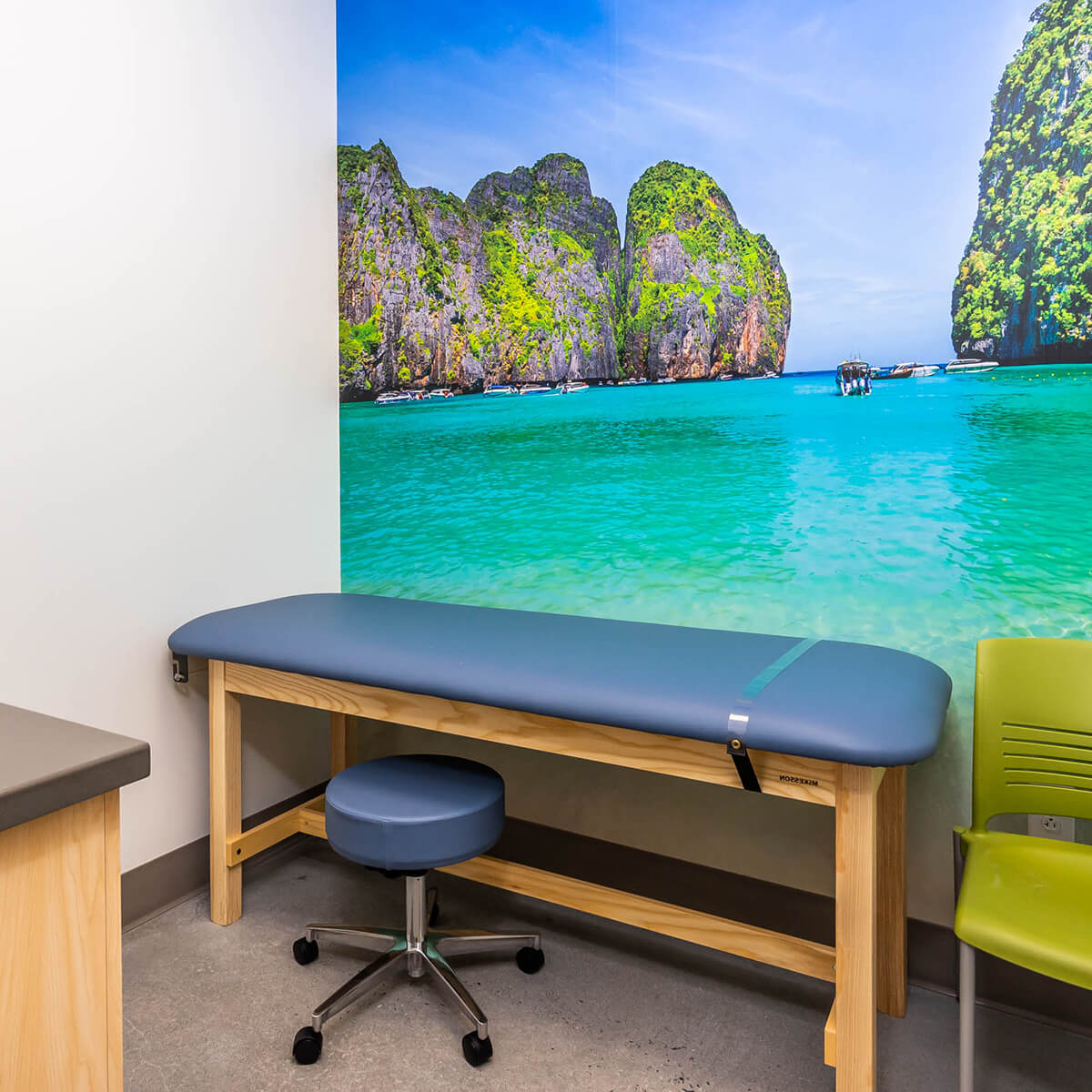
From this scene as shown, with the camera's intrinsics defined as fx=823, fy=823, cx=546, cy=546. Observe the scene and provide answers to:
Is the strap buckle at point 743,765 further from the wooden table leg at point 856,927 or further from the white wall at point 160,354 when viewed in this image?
the white wall at point 160,354

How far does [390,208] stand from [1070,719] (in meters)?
2.46

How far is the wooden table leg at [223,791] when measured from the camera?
2240 millimetres

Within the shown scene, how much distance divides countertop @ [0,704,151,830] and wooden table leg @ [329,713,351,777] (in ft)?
5.59

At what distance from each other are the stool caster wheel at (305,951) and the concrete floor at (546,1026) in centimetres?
2

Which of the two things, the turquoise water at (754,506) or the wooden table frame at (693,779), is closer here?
the wooden table frame at (693,779)

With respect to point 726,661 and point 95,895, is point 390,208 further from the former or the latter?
point 95,895

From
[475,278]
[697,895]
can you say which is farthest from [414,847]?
[475,278]

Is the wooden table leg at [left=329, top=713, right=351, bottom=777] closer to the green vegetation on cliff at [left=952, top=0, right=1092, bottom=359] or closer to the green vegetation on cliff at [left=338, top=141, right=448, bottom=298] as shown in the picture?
the green vegetation on cliff at [left=338, top=141, right=448, bottom=298]

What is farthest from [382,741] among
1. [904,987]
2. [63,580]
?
[904,987]

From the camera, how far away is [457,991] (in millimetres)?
1843

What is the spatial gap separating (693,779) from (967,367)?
1201mm

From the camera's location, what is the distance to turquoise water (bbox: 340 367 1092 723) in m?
1.92

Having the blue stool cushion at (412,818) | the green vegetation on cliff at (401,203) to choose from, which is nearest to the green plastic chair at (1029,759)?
the blue stool cushion at (412,818)

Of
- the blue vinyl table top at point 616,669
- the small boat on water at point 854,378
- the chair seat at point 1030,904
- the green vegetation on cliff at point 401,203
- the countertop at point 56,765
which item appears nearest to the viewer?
the countertop at point 56,765
